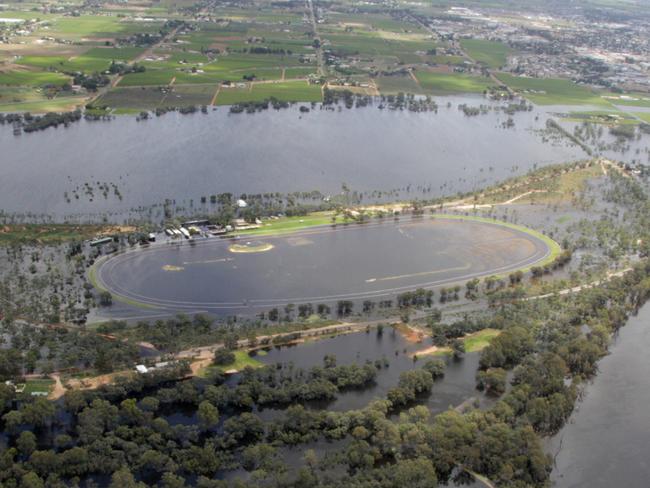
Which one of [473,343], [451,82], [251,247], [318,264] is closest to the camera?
[473,343]

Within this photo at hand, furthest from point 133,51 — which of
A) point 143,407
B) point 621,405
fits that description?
point 621,405

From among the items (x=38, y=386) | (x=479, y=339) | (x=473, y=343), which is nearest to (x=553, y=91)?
(x=479, y=339)

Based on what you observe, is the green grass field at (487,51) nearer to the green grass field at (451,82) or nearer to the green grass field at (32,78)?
the green grass field at (451,82)

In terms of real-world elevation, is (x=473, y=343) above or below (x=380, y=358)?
above

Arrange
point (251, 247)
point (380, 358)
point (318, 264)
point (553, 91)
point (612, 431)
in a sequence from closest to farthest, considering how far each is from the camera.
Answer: point (612, 431) < point (380, 358) < point (318, 264) < point (251, 247) < point (553, 91)

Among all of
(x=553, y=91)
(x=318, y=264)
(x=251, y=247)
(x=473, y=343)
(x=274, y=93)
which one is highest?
(x=553, y=91)

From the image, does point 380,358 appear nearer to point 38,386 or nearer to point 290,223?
point 38,386

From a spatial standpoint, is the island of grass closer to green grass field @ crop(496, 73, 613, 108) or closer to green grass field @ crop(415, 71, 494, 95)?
green grass field @ crop(415, 71, 494, 95)

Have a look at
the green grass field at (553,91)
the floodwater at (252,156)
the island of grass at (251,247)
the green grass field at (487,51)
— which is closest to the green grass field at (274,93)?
the floodwater at (252,156)
